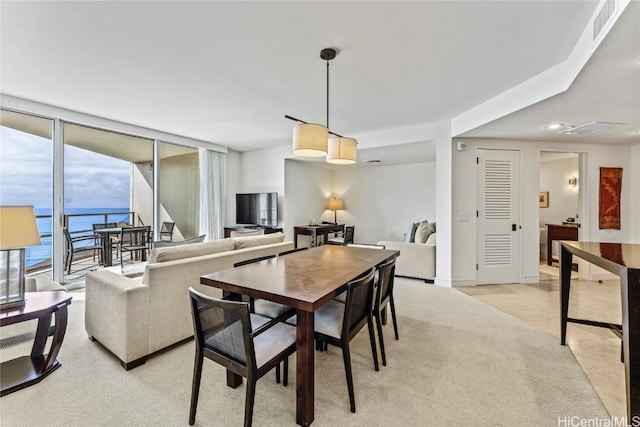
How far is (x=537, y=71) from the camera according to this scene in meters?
2.57

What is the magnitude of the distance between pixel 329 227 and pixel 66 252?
15.4 ft

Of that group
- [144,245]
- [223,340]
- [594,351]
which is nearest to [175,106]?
[144,245]

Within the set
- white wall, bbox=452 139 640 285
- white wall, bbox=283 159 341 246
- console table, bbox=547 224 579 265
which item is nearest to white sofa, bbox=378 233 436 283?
white wall, bbox=452 139 640 285

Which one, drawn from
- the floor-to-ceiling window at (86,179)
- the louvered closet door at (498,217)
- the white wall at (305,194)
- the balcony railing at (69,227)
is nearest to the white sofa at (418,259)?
the louvered closet door at (498,217)

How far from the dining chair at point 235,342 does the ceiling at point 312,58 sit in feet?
6.16

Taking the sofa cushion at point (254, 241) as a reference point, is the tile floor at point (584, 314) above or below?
below

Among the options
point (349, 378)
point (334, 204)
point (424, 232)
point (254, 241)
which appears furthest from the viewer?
point (334, 204)

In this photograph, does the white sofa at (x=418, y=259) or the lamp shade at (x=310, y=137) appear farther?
the white sofa at (x=418, y=259)

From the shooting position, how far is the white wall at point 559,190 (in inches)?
240

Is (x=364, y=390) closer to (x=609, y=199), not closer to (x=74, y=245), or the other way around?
(x=74, y=245)

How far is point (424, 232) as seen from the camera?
4629 mm

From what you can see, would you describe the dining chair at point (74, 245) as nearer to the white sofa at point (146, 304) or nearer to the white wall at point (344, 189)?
the white wall at point (344, 189)

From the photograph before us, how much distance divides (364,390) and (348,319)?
0.56 meters

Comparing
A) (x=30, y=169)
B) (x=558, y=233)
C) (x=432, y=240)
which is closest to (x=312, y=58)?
(x=432, y=240)
